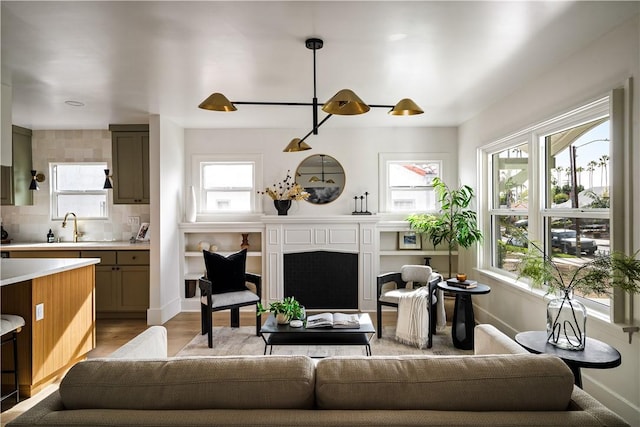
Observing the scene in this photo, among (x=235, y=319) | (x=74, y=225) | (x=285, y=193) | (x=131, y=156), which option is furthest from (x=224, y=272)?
(x=74, y=225)

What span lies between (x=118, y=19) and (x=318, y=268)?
12.5 ft

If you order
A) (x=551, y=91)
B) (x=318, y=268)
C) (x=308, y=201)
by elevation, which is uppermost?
(x=551, y=91)

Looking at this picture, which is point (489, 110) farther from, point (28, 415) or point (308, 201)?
point (28, 415)

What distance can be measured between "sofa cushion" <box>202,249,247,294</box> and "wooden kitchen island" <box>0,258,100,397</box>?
1.13 metres

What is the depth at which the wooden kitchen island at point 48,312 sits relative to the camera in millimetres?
3010

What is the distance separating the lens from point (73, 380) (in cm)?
133

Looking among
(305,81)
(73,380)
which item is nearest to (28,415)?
(73,380)

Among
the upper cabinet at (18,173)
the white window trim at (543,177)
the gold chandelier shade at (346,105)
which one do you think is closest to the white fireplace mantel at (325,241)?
the white window trim at (543,177)

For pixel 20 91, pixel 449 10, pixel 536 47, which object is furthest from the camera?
pixel 20 91

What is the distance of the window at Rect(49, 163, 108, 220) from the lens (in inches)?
232

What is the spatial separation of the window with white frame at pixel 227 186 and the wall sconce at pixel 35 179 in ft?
7.18

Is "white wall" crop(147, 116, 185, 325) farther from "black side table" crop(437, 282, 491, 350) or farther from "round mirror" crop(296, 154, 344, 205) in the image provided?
"black side table" crop(437, 282, 491, 350)

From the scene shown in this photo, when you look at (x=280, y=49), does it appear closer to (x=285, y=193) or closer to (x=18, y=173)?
(x=285, y=193)

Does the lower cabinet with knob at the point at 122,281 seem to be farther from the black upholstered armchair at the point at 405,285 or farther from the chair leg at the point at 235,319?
the black upholstered armchair at the point at 405,285
